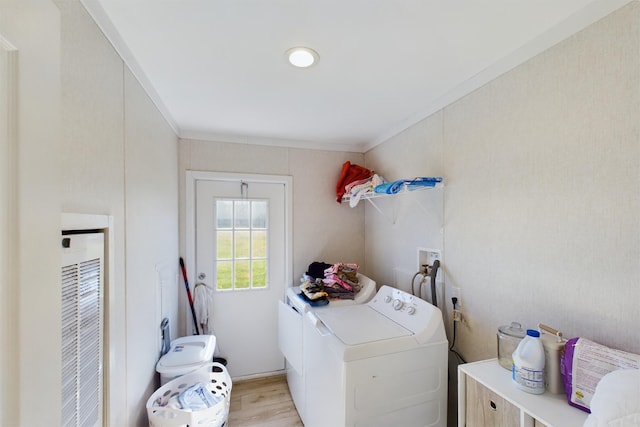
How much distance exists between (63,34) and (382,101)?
1628 millimetres

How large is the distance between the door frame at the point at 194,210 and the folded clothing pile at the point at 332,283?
0.38 metres

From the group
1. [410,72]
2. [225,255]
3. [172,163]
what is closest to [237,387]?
[225,255]

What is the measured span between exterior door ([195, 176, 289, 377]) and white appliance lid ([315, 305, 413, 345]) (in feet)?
3.18

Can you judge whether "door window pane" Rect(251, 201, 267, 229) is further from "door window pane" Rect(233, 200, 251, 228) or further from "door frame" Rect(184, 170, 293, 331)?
"door frame" Rect(184, 170, 293, 331)

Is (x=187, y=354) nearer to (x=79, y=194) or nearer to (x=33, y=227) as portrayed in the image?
(x=79, y=194)

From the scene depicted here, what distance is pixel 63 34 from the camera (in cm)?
85

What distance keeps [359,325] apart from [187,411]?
1.01 metres

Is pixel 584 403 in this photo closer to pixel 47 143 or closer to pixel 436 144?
pixel 436 144

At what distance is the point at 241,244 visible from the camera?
2746 mm

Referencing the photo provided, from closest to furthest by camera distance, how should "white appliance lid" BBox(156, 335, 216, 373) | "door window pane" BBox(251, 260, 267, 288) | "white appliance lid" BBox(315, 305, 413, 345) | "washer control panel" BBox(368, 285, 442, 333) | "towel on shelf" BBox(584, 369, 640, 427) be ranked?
1. "towel on shelf" BBox(584, 369, 640, 427)
2. "white appliance lid" BBox(315, 305, 413, 345)
3. "washer control panel" BBox(368, 285, 442, 333)
4. "white appliance lid" BBox(156, 335, 216, 373)
5. "door window pane" BBox(251, 260, 267, 288)

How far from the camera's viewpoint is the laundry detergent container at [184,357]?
1.72 metres

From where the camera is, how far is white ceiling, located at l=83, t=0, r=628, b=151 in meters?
1.09

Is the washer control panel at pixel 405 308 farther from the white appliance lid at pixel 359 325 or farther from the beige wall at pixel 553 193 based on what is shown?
the beige wall at pixel 553 193

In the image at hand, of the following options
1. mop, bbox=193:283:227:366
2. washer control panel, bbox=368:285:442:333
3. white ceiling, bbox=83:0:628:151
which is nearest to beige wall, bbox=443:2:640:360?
white ceiling, bbox=83:0:628:151
